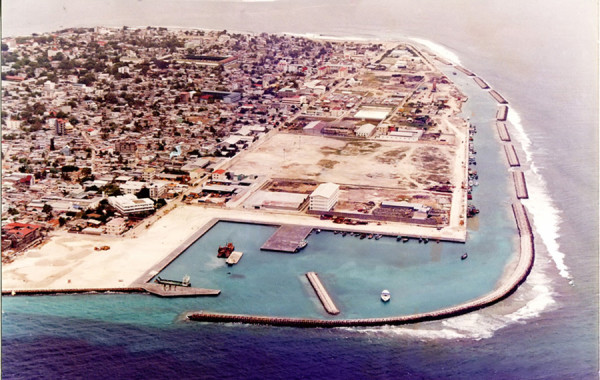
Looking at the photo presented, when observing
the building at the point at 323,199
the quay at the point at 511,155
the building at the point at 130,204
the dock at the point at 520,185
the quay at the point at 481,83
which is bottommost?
the building at the point at 130,204

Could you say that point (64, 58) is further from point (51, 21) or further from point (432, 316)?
point (432, 316)

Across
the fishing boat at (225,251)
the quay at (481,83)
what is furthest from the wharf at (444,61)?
the fishing boat at (225,251)

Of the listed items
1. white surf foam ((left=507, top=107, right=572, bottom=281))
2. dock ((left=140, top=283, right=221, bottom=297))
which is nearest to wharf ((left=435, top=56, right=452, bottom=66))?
white surf foam ((left=507, top=107, right=572, bottom=281))

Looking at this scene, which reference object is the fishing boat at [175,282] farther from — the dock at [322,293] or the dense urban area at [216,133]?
the dense urban area at [216,133]

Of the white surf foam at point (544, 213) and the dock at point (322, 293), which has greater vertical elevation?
the white surf foam at point (544, 213)

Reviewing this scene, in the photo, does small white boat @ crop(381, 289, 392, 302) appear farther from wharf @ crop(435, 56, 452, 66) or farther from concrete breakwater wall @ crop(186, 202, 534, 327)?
wharf @ crop(435, 56, 452, 66)

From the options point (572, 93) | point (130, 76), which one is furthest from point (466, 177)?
point (130, 76)
